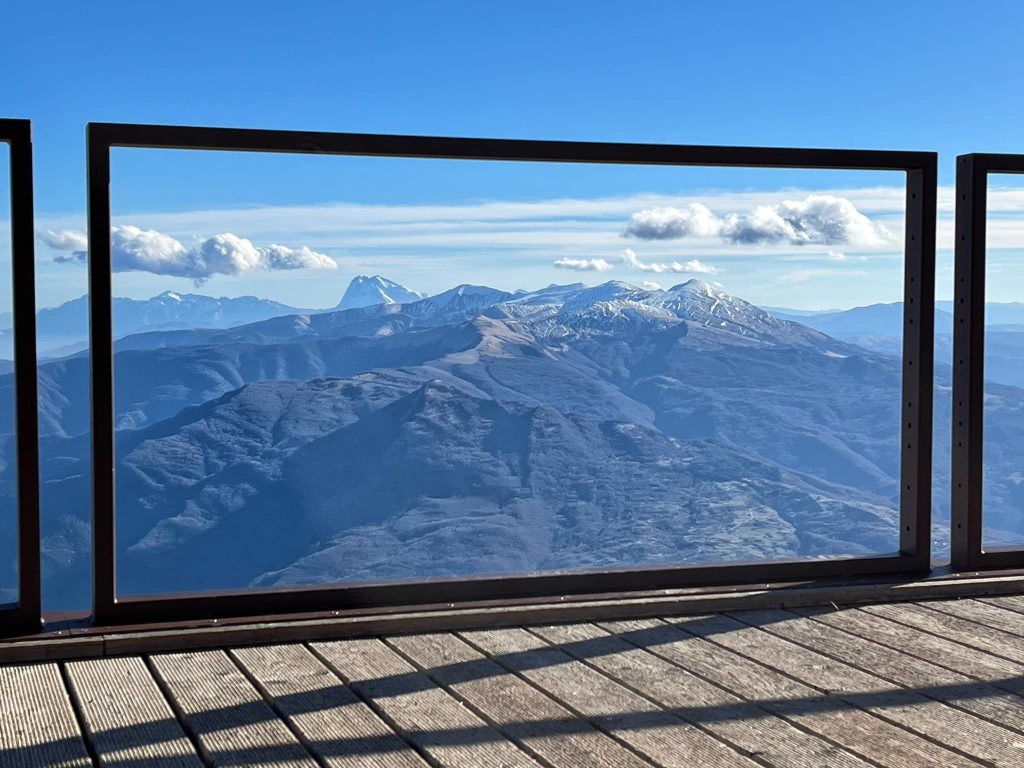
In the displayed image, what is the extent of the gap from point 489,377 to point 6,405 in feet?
103

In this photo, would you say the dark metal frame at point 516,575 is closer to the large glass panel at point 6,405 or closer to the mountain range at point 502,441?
the large glass panel at point 6,405

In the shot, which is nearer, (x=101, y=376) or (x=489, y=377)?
(x=101, y=376)

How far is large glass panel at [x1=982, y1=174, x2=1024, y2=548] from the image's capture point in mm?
2521

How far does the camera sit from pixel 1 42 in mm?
24875

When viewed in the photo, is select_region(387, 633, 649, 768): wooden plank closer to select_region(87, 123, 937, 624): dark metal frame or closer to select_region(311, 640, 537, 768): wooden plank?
select_region(311, 640, 537, 768): wooden plank

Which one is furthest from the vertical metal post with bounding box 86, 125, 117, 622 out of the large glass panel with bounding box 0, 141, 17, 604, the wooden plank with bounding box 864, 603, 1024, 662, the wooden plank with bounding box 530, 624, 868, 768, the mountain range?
the mountain range

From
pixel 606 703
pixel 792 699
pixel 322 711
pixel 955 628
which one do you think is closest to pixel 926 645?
pixel 955 628

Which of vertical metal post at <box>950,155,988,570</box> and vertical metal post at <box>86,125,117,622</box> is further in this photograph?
vertical metal post at <box>950,155,988,570</box>

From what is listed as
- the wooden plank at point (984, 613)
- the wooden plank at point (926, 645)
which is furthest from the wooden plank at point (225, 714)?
the wooden plank at point (984, 613)

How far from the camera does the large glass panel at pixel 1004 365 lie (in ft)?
8.27

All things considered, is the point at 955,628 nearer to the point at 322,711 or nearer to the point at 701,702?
the point at 701,702

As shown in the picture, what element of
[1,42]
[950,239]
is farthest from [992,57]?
[950,239]

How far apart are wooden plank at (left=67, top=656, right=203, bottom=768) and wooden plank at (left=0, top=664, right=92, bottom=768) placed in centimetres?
2

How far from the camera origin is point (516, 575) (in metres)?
2.16
